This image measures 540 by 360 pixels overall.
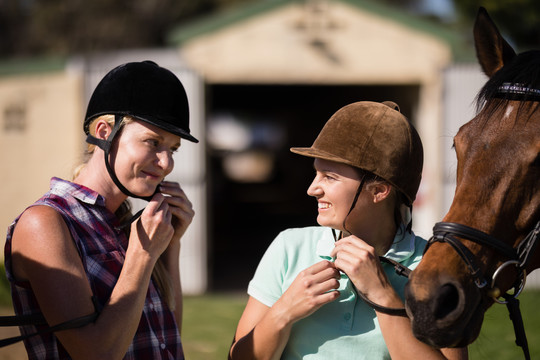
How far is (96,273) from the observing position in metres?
2.04

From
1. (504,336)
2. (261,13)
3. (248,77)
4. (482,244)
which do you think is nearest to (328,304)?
(482,244)

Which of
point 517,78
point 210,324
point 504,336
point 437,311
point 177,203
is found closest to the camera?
point 437,311

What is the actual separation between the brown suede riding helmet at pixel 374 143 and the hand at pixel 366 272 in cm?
33

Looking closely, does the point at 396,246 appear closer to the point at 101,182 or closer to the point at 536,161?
the point at 536,161

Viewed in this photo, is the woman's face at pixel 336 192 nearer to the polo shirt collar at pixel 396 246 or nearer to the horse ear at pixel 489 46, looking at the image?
the polo shirt collar at pixel 396 246

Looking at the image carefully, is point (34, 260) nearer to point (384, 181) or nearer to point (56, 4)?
point (384, 181)

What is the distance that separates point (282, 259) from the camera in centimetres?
220

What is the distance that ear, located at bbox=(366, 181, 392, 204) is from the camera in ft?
7.14

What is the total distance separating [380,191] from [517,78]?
611 millimetres

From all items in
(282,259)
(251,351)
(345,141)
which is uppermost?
(345,141)

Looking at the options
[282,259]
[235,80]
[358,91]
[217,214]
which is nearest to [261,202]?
[217,214]

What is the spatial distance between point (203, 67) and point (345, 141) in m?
7.76

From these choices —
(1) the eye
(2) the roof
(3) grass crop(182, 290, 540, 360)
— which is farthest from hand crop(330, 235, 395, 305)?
(2) the roof

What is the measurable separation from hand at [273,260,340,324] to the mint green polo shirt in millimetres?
140
